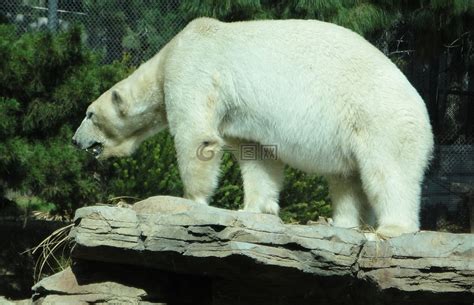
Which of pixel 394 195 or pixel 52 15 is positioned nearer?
pixel 394 195

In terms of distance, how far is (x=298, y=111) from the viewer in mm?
5660

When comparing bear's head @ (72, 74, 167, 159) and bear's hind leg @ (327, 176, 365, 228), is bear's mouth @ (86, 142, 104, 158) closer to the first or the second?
bear's head @ (72, 74, 167, 159)

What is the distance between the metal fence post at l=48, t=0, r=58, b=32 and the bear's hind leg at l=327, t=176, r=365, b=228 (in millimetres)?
3996

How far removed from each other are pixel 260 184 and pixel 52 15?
370 centimetres

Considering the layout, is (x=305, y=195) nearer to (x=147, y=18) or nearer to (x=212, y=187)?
(x=147, y=18)

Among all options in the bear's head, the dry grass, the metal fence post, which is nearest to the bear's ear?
the bear's head

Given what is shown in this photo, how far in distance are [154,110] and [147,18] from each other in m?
3.30

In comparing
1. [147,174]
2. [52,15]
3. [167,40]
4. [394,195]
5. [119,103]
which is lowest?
[147,174]

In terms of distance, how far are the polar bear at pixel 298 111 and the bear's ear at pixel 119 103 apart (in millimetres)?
15

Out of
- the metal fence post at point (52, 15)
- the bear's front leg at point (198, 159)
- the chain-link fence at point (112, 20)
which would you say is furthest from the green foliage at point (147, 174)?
the bear's front leg at point (198, 159)

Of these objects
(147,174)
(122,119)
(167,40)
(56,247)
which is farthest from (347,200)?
(167,40)

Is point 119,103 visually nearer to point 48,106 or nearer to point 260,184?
point 260,184

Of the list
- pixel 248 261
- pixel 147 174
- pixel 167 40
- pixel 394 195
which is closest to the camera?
pixel 248 261

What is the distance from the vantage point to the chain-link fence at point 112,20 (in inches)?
345
